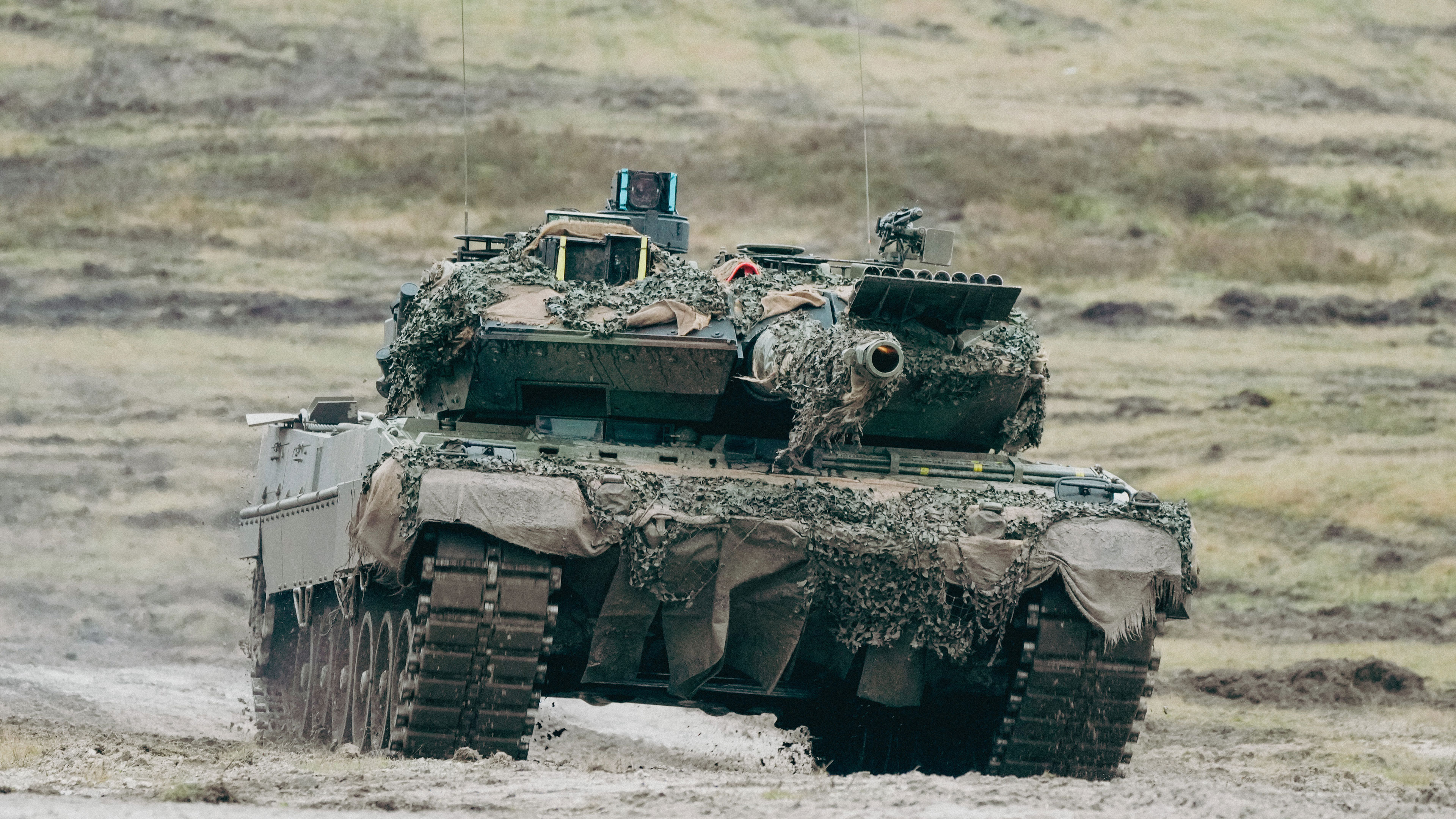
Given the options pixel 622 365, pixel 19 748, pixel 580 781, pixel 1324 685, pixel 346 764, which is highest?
pixel 622 365

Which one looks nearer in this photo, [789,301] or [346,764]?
[346,764]

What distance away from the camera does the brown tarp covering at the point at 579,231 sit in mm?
12297

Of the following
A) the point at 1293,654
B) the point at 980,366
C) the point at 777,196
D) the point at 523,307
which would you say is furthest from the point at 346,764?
the point at 777,196

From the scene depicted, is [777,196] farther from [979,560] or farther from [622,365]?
[979,560]

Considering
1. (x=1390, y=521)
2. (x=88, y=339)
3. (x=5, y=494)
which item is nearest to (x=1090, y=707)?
(x=1390, y=521)

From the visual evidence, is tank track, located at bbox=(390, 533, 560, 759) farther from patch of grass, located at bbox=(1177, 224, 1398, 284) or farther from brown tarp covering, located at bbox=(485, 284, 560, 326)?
patch of grass, located at bbox=(1177, 224, 1398, 284)

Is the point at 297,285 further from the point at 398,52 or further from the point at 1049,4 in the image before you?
the point at 1049,4

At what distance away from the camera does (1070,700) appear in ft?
34.9

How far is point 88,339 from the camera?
2794 cm

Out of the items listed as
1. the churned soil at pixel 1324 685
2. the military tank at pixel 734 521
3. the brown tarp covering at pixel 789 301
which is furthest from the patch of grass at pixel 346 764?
the churned soil at pixel 1324 685

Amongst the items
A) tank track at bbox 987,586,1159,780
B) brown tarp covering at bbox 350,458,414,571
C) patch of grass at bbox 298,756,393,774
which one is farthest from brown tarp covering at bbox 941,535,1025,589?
patch of grass at bbox 298,756,393,774

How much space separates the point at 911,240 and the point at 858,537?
337 cm

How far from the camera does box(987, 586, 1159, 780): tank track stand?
1044cm

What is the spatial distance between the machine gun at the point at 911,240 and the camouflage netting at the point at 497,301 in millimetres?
1704
